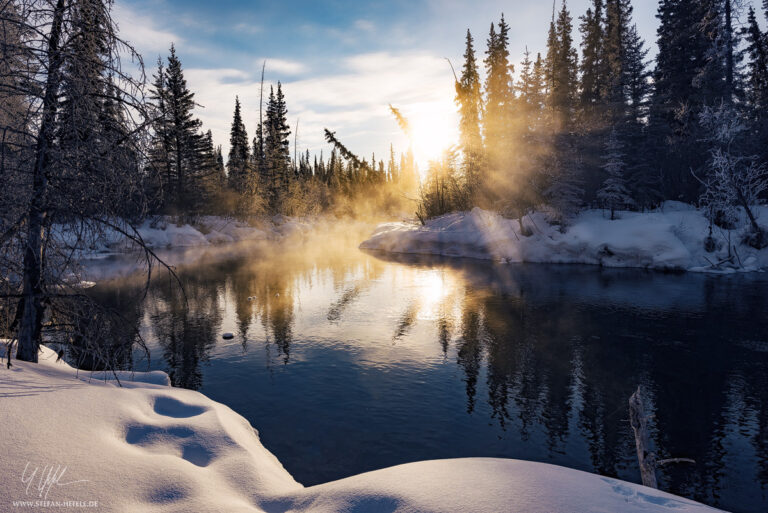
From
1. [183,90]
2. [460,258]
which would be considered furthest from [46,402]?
[183,90]

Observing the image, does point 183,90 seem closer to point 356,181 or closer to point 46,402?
point 356,181

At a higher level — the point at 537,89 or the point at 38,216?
the point at 537,89

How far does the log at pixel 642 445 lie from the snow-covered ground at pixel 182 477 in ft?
4.66

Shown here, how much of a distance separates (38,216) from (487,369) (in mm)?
10449

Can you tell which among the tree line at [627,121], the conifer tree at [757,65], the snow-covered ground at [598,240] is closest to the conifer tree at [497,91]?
the tree line at [627,121]

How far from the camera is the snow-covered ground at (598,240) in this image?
26062 mm

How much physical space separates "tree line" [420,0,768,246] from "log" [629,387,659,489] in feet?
88.6

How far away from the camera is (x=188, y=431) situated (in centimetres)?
563

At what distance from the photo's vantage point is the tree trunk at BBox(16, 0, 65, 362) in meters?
5.20

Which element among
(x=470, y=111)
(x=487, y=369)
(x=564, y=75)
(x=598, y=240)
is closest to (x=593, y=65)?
(x=564, y=75)

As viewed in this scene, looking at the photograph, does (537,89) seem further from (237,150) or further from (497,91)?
(237,150)

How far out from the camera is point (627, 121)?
3419 cm

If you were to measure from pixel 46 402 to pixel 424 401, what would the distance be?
23.6ft

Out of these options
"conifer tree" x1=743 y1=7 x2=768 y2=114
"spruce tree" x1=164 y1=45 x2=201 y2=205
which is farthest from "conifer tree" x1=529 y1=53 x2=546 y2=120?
"spruce tree" x1=164 y1=45 x2=201 y2=205
